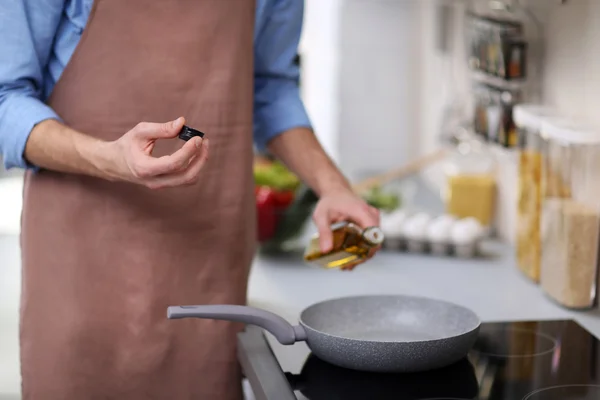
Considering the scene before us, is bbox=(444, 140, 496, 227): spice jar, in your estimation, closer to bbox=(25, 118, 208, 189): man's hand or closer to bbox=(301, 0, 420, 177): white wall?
bbox=(301, 0, 420, 177): white wall

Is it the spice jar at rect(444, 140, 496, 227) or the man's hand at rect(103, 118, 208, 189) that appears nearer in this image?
the man's hand at rect(103, 118, 208, 189)

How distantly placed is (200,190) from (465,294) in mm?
611

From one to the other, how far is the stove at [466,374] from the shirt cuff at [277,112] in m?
0.29

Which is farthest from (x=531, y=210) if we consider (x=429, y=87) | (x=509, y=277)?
(x=429, y=87)

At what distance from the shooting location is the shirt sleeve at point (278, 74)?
124 centimetres

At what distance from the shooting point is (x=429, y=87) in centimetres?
272

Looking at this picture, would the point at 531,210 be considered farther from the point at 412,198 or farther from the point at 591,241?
the point at 412,198

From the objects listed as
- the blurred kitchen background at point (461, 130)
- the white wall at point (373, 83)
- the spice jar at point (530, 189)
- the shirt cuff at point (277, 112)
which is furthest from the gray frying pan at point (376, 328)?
the white wall at point (373, 83)

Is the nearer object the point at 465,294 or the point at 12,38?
the point at 12,38

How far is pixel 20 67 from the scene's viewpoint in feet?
3.37

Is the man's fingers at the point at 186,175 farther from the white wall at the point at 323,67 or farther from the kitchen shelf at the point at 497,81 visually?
the white wall at the point at 323,67

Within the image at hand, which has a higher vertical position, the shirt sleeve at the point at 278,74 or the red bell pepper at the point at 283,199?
the shirt sleeve at the point at 278,74

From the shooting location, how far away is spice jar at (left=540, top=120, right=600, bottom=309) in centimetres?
135

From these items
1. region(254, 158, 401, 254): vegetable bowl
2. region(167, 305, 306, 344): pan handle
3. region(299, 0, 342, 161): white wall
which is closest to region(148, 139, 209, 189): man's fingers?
region(167, 305, 306, 344): pan handle
